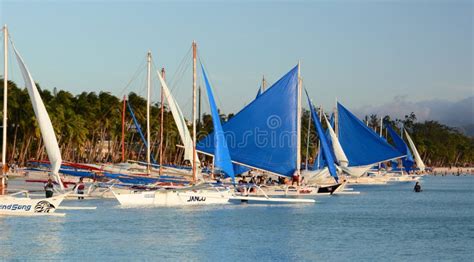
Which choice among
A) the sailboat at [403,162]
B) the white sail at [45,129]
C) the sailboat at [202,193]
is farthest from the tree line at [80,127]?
the white sail at [45,129]

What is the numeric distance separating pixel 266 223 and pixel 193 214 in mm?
5410

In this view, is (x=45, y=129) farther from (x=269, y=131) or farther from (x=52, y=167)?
(x=269, y=131)

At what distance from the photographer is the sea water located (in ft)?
121

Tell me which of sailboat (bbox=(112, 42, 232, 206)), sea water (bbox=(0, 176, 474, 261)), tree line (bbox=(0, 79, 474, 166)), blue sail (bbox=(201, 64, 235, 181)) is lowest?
sea water (bbox=(0, 176, 474, 261))

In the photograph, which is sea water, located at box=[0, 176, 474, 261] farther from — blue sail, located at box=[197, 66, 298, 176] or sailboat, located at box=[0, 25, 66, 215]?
blue sail, located at box=[197, 66, 298, 176]

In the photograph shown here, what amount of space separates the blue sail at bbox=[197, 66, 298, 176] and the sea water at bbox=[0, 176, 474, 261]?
10.6ft

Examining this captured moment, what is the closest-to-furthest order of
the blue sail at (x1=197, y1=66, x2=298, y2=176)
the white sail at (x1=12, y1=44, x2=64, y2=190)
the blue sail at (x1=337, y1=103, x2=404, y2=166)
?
the white sail at (x1=12, y1=44, x2=64, y2=190) → the blue sail at (x1=197, y1=66, x2=298, y2=176) → the blue sail at (x1=337, y1=103, x2=404, y2=166)

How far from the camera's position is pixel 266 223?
170ft

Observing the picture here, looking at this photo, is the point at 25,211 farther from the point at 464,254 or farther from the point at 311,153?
the point at 311,153

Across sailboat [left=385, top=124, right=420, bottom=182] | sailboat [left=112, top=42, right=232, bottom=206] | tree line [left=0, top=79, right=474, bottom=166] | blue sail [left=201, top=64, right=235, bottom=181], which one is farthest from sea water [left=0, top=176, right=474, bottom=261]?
sailboat [left=385, top=124, right=420, bottom=182]

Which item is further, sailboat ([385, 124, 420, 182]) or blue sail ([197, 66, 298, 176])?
sailboat ([385, 124, 420, 182])

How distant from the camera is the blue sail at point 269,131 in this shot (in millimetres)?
63281

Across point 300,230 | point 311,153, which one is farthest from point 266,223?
point 311,153

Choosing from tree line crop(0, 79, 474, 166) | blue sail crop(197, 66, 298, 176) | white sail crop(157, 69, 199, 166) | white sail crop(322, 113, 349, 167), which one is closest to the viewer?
blue sail crop(197, 66, 298, 176)
